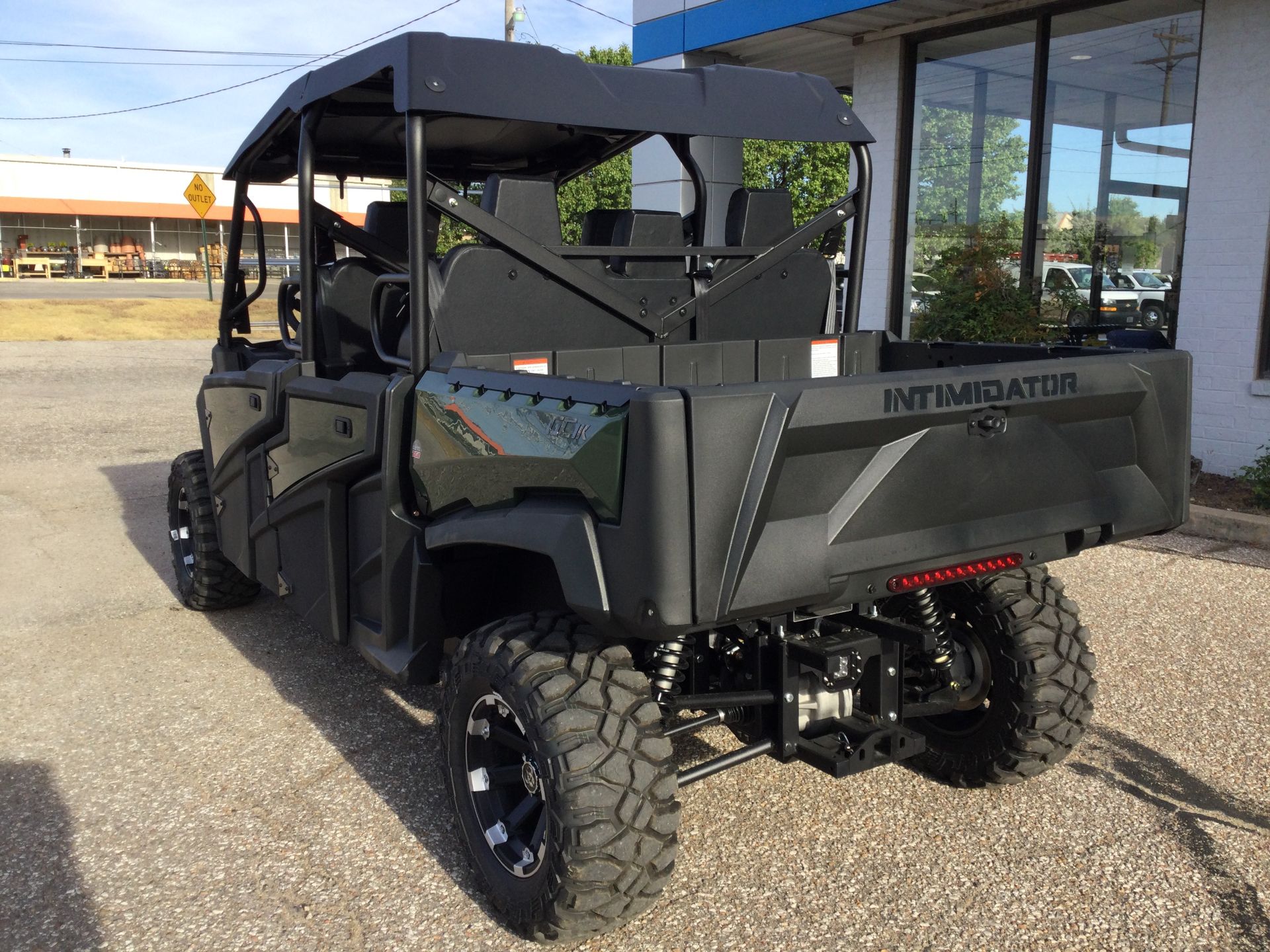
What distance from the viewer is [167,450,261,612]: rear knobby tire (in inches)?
205

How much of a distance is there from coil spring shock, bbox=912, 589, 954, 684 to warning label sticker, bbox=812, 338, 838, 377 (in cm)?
104

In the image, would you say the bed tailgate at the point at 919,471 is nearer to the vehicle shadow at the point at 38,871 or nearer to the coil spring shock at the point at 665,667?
the coil spring shock at the point at 665,667

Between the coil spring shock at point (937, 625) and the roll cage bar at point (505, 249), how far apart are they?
4.00ft

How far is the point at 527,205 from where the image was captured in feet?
11.2

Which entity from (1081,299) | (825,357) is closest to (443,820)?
(825,357)

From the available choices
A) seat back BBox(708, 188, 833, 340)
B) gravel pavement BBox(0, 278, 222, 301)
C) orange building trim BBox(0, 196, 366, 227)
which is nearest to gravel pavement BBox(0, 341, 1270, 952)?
seat back BBox(708, 188, 833, 340)

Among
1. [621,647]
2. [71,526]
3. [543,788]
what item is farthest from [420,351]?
[71,526]

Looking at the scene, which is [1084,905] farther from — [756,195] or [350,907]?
[756,195]

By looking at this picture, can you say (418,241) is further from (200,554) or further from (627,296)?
Result: (200,554)

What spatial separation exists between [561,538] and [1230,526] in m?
5.56

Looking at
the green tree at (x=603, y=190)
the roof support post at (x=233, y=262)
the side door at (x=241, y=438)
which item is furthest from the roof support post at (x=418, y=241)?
the green tree at (x=603, y=190)

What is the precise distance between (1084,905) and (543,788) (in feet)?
4.85

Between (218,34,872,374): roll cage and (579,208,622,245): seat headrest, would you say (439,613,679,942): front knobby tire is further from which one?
(579,208,622,245): seat headrest

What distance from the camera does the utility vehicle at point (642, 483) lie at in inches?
97.7
